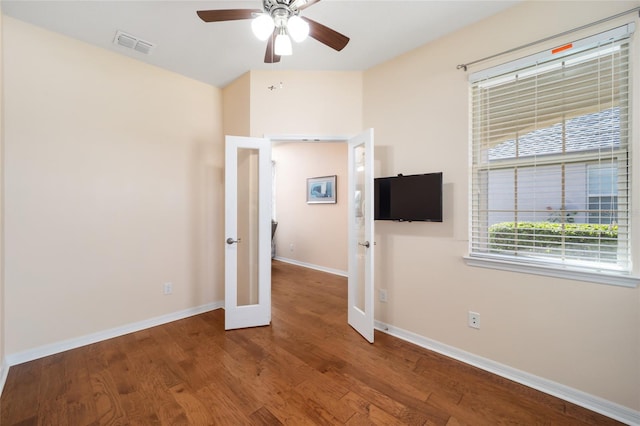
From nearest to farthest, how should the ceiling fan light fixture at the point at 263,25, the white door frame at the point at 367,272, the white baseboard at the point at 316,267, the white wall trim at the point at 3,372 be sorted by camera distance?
the ceiling fan light fixture at the point at 263,25, the white wall trim at the point at 3,372, the white door frame at the point at 367,272, the white baseboard at the point at 316,267

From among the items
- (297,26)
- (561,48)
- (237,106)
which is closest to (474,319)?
(561,48)

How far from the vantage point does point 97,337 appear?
2588 mm

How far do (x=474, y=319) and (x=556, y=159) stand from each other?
139cm

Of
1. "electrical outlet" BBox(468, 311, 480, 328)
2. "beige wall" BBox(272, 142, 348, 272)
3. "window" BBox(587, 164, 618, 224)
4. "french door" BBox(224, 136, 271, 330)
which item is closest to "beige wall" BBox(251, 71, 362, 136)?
"french door" BBox(224, 136, 271, 330)

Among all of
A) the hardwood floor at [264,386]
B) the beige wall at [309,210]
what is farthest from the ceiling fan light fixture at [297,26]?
the beige wall at [309,210]

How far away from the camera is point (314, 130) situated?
3.04 meters

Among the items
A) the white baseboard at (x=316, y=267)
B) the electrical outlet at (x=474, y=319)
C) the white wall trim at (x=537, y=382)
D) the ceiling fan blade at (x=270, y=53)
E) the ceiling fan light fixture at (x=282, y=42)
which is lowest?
the white wall trim at (x=537, y=382)

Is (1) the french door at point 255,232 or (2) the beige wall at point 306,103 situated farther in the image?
(2) the beige wall at point 306,103

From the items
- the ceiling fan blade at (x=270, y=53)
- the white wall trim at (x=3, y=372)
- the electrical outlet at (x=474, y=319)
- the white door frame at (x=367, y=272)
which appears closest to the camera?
the ceiling fan blade at (x=270, y=53)

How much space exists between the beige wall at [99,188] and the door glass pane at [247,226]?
68cm

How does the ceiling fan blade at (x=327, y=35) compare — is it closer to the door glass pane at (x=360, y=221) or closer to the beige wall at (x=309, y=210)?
the door glass pane at (x=360, y=221)

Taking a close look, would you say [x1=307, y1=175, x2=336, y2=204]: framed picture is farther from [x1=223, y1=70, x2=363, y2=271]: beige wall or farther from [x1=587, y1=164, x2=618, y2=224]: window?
[x1=587, y1=164, x2=618, y2=224]: window

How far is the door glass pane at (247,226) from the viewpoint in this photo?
2986 millimetres

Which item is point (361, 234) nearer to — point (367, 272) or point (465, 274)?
point (367, 272)
